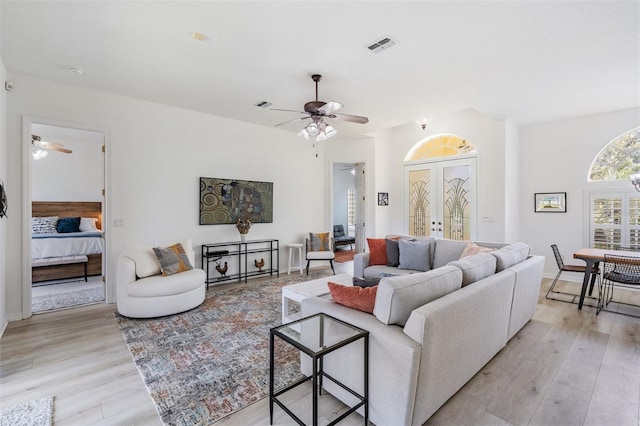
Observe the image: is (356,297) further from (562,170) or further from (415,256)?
(562,170)

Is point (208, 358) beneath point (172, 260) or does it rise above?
beneath

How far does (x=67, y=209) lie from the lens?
6.43 m

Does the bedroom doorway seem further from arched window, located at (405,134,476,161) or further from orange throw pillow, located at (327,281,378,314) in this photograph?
arched window, located at (405,134,476,161)

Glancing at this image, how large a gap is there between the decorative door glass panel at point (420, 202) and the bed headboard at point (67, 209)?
22.9 ft

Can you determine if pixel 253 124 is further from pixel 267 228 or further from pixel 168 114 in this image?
pixel 267 228

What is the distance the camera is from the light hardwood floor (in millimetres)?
1886

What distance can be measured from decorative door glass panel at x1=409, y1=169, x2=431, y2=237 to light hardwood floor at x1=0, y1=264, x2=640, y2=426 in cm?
321

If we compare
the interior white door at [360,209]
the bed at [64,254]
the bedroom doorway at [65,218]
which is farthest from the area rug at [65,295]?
the interior white door at [360,209]

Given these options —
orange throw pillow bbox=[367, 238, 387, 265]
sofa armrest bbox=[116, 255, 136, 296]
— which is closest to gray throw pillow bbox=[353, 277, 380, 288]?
orange throw pillow bbox=[367, 238, 387, 265]

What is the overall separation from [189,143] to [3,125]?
6.79 feet

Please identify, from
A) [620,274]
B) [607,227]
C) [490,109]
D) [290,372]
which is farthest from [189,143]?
[607,227]

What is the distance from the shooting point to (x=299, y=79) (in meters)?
3.62

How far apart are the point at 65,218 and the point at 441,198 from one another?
7674 mm

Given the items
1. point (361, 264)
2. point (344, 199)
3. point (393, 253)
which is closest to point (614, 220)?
point (393, 253)
